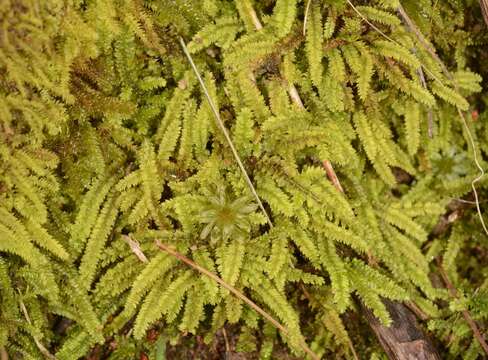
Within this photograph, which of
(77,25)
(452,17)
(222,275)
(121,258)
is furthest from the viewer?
(452,17)

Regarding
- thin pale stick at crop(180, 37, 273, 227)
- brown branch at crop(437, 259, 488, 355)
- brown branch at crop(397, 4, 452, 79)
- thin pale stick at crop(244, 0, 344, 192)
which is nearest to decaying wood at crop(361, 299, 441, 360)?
brown branch at crop(437, 259, 488, 355)

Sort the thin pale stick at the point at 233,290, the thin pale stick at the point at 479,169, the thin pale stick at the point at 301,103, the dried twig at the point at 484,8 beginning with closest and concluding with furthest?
the thin pale stick at the point at 233,290, the thin pale stick at the point at 301,103, the dried twig at the point at 484,8, the thin pale stick at the point at 479,169

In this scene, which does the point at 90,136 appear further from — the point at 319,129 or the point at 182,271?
the point at 319,129

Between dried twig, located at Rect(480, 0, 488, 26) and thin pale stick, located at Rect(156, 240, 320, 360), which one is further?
dried twig, located at Rect(480, 0, 488, 26)

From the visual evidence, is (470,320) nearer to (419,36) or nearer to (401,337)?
(401,337)

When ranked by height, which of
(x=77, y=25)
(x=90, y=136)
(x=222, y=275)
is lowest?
(x=222, y=275)

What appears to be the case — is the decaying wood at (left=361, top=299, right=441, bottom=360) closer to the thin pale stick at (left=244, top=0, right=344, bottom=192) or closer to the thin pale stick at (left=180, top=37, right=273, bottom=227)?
the thin pale stick at (left=244, top=0, right=344, bottom=192)

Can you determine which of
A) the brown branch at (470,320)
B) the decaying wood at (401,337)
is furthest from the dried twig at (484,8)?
the decaying wood at (401,337)

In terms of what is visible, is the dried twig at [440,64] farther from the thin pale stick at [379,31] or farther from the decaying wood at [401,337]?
the decaying wood at [401,337]

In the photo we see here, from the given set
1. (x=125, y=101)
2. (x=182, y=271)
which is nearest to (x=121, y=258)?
(x=182, y=271)
